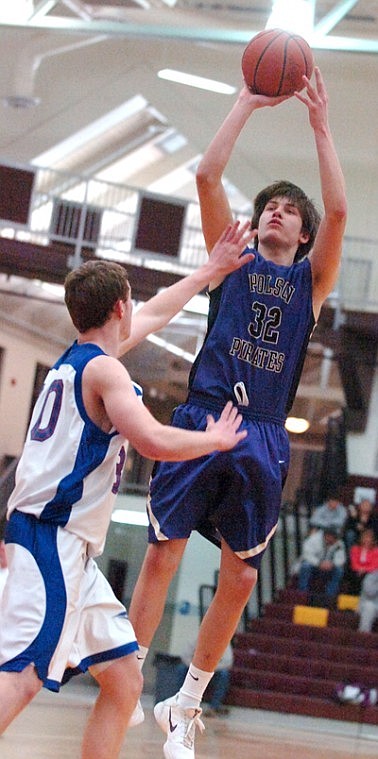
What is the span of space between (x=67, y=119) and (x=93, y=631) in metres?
17.0

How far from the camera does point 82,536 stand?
3650 mm

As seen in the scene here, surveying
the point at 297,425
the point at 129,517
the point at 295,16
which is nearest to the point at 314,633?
the point at 129,517

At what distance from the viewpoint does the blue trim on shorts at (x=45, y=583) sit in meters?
3.49

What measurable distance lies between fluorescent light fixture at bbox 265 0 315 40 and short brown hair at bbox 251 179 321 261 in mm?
6302

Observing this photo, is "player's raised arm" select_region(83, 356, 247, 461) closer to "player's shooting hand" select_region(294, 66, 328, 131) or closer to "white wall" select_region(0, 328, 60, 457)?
"player's shooting hand" select_region(294, 66, 328, 131)

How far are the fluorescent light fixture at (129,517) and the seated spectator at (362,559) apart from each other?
3146 mm

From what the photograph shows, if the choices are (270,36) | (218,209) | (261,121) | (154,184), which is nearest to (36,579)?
(218,209)

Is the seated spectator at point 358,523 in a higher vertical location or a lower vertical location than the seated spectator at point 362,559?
higher

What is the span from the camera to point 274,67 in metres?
4.30

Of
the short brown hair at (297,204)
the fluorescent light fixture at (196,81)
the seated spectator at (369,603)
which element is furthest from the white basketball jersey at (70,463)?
the fluorescent light fixture at (196,81)

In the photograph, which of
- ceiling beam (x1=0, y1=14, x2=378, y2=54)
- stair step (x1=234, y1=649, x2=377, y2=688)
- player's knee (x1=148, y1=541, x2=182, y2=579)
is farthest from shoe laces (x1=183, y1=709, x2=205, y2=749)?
stair step (x1=234, y1=649, x2=377, y2=688)

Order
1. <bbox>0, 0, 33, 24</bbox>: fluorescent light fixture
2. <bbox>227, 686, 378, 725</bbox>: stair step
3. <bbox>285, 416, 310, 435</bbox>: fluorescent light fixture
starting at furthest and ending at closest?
<bbox>285, 416, 310, 435</bbox>: fluorescent light fixture → <bbox>227, 686, 378, 725</bbox>: stair step → <bbox>0, 0, 33, 24</bbox>: fluorescent light fixture

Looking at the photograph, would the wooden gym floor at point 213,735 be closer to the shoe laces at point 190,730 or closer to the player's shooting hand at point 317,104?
the shoe laces at point 190,730

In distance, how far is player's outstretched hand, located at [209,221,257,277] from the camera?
407 cm
